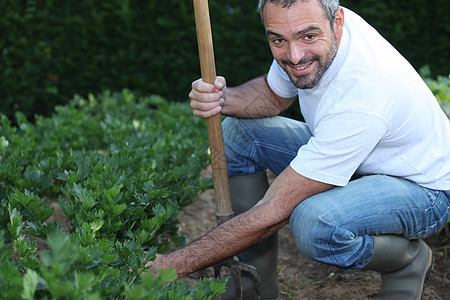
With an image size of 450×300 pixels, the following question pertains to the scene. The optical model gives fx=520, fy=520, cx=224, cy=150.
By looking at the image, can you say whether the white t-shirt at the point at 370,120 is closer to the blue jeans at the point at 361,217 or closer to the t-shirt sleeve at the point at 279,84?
the blue jeans at the point at 361,217

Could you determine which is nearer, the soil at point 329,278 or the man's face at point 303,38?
the man's face at point 303,38

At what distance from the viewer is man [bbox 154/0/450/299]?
2078mm

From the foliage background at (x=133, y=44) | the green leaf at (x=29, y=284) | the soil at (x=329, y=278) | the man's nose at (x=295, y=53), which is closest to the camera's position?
the green leaf at (x=29, y=284)

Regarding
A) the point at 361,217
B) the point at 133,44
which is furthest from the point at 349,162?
the point at 133,44

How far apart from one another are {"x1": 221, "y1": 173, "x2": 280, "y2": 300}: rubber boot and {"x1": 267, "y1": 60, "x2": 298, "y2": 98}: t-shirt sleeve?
0.45m

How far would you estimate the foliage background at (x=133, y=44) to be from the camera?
5281mm

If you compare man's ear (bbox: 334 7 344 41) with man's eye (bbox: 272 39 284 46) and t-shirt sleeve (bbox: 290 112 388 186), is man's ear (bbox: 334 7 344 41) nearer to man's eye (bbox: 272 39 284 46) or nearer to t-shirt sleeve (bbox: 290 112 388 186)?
man's eye (bbox: 272 39 284 46)

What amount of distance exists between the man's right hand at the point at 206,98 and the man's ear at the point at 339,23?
0.58 metres

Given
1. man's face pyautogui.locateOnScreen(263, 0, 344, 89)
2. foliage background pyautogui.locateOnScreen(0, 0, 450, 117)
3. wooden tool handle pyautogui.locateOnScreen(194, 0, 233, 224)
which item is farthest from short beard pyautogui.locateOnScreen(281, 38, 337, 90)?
foliage background pyautogui.locateOnScreen(0, 0, 450, 117)

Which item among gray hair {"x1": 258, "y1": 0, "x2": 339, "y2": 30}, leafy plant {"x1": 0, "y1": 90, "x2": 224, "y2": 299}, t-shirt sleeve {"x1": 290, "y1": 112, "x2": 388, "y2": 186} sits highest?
gray hair {"x1": 258, "y1": 0, "x2": 339, "y2": 30}

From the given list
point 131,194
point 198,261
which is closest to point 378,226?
point 198,261

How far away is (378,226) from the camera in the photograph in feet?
7.26

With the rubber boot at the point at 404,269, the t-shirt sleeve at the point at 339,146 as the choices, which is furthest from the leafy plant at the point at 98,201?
the rubber boot at the point at 404,269

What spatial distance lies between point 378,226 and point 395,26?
3.53 m
